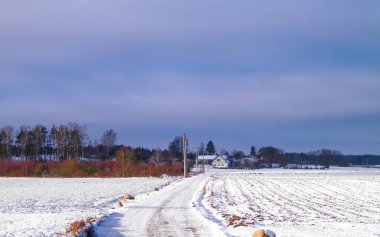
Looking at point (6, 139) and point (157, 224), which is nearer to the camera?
point (157, 224)

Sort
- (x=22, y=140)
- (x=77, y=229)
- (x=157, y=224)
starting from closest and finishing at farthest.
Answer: (x=77, y=229)
(x=157, y=224)
(x=22, y=140)

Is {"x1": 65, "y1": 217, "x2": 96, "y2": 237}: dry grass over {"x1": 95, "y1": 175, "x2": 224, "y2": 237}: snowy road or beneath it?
over

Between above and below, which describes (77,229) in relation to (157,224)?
above

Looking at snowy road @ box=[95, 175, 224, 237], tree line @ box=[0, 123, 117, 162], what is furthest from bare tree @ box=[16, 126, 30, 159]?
snowy road @ box=[95, 175, 224, 237]

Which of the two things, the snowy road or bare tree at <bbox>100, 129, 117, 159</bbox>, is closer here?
the snowy road

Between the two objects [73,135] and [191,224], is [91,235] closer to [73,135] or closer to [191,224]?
[191,224]

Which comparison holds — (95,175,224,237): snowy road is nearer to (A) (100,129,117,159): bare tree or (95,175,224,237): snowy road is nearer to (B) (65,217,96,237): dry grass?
(B) (65,217,96,237): dry grass

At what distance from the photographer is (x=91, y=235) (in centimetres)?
1916

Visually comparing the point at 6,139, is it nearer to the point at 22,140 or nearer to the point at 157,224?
the point at 22,140

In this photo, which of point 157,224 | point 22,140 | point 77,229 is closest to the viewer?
point 77,229

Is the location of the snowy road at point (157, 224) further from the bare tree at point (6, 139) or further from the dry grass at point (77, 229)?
the bare tree at point (6, 139)

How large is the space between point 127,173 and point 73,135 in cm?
5701

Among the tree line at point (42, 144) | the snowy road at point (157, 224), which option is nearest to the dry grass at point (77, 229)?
the snowy road at point (157, 224)

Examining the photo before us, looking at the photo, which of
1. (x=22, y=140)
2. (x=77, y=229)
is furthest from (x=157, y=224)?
(x=22, y=140)
